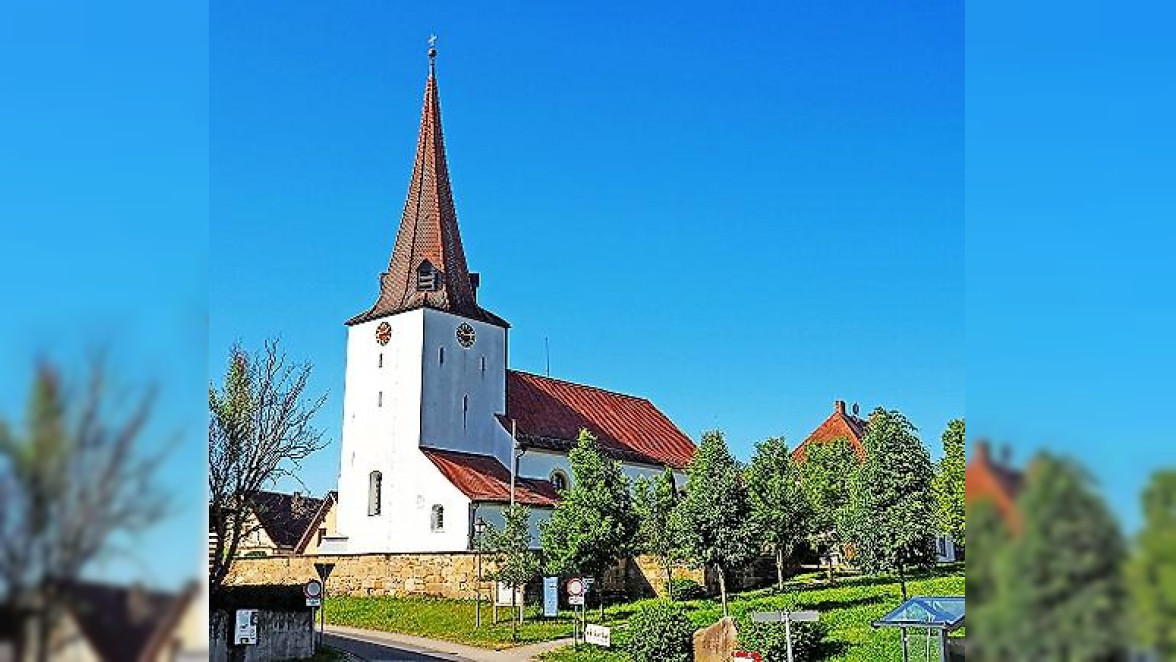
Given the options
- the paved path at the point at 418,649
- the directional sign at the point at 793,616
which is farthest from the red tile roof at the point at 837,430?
the directional sign at the point at 793,616

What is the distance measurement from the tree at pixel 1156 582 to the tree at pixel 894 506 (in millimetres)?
16769

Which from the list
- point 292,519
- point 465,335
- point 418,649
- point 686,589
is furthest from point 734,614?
point 292,519

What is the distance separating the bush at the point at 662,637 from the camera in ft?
43.1

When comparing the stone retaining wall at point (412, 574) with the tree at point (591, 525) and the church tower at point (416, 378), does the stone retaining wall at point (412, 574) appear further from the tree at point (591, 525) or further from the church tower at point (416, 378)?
the tree at point (591, 525)

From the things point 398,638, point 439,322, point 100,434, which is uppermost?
point 439,322

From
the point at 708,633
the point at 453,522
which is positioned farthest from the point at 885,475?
the point at 453,522

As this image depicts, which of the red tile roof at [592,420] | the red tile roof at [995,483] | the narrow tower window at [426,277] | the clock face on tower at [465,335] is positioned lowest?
the red tile roof at [995,483]

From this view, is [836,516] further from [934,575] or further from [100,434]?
[100,434]

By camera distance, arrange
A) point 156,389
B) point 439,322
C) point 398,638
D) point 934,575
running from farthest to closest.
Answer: point 439,322 → point 934,575 → point 398,638 → point 156,389

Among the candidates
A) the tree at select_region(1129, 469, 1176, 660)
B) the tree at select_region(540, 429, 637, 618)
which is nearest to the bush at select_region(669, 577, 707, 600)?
the tree at select_region(540, 429, 637, 618)

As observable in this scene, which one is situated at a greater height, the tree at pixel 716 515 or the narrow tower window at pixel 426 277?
the narrow tower window at pixel 426 277

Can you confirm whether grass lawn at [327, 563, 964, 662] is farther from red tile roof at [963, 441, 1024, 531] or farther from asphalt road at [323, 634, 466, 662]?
red tile roof at [963, 441, 1024, 531]

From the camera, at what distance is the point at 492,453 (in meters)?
30.1

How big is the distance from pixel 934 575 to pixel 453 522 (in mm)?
10782
